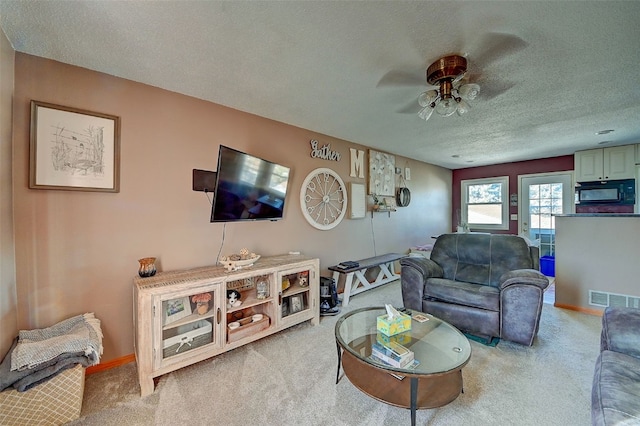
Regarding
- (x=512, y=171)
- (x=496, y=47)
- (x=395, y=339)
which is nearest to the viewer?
(x=496, y=47)

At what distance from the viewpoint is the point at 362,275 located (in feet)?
11.6

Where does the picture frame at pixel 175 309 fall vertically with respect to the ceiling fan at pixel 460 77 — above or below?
below

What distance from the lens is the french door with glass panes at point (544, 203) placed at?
4707 mm

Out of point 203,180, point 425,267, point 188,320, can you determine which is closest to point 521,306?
point 425,267

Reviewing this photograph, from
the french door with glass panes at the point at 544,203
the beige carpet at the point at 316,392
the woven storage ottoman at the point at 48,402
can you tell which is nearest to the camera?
the woven storage ottoman at the point at 48,402

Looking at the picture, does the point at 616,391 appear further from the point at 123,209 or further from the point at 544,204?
the point at 544,204

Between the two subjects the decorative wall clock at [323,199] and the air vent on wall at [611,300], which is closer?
the air vent on wall at [611,300]

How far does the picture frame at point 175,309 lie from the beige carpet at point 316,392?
16.7 inches

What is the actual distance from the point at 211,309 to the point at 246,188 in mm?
1052

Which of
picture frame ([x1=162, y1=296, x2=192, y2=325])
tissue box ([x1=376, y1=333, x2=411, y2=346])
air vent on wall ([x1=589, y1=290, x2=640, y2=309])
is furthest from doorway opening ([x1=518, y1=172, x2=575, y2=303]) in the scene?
picture frame ([x1=162, y1=296, x2=192, y2=325])

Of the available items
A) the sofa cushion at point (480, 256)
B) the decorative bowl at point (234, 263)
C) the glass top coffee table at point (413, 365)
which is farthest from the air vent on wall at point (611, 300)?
the decorative bowl at point (234, 263)

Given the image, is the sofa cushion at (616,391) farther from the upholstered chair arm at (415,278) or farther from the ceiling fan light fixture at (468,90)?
the ceiling fan light fixture at (468,90)

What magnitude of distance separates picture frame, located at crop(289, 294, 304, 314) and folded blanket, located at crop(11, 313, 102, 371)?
4.77 ft

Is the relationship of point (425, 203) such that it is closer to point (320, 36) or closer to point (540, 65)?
point (540, 65)
